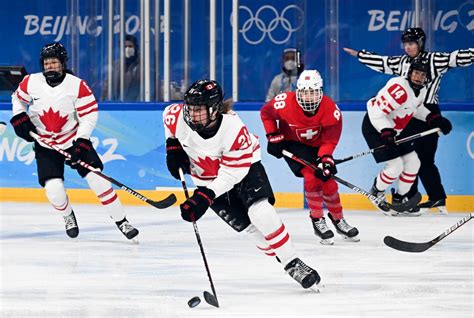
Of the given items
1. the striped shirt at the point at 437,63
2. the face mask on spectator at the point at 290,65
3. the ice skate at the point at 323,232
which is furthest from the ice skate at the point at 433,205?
the ice skate at the point at 323,232

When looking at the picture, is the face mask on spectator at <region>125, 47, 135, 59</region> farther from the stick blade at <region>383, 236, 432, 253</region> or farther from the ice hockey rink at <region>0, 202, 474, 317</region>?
the stick blade at <region>383, 236, 432, 253</region>

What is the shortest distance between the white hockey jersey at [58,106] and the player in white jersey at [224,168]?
1.45 m

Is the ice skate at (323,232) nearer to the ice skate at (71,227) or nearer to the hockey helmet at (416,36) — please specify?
the ice skate at (71,227)

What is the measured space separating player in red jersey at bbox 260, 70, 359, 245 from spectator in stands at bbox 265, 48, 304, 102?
6.79 ft

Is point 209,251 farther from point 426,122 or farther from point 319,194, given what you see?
point 426,122

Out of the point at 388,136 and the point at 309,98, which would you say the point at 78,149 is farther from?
the point at 388,136

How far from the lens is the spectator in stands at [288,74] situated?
8.42 meters

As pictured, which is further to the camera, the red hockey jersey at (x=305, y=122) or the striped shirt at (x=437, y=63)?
the striped shirt at (x=437, y=63)

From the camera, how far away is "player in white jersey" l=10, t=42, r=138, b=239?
20.2 ft

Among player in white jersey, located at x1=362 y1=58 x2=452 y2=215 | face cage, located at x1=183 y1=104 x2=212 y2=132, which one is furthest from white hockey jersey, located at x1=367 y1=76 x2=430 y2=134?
face cage, located at x1=183 y1=104 x2=212 y2=132

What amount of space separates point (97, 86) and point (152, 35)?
0.59 m

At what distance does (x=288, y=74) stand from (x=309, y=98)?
2504 mm

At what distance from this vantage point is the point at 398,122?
7586 millimetres

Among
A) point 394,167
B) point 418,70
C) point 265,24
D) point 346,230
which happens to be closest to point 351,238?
point 346,230
